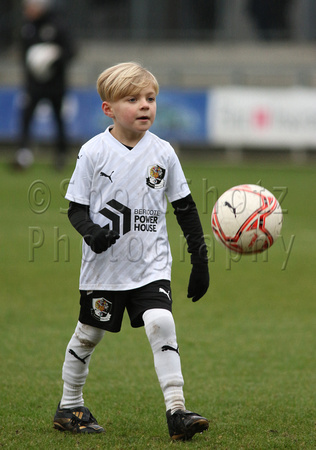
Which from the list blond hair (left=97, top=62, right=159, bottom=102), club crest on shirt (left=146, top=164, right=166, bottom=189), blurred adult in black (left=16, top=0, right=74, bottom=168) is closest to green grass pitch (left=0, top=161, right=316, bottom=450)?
club crest on shirt (left=146, top=164, right=166, bottom=189)

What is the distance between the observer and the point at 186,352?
5.43m

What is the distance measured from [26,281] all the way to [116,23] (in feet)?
61.1

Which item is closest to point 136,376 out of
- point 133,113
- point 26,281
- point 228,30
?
point 133,113

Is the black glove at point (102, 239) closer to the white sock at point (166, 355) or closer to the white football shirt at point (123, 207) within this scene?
the white football shirt at point (123, 207)

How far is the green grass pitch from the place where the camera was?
392cm

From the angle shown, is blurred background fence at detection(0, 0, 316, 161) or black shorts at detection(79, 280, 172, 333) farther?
blurred background fence at detection(0, 0, 316, 161)

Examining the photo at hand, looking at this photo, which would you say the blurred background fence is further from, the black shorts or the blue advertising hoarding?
the black shorts

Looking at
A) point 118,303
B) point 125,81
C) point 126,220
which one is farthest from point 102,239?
point 125,81

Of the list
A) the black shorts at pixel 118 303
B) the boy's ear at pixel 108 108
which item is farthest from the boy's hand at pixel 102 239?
the boy's ear at pixel 108 108

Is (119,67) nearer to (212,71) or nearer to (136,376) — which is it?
(136,376)

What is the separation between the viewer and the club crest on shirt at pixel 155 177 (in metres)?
3.93

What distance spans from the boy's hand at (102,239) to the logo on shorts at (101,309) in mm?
306

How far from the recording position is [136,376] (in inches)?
194

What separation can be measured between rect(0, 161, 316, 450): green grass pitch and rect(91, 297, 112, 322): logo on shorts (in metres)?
0.56
